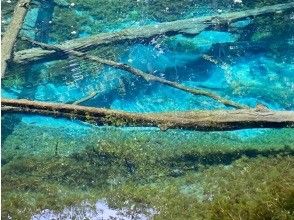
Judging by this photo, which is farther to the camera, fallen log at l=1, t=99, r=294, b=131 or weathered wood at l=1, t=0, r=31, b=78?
weathered wood at l=1, t=0, r=31, b=78

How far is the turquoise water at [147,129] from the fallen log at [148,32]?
2.9 inches

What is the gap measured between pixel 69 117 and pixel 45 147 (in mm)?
437

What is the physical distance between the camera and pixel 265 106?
221 inches

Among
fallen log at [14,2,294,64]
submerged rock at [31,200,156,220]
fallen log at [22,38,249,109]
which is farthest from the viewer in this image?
fallen log at [14,2,294,64]

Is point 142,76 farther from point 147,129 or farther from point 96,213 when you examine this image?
point 96,213

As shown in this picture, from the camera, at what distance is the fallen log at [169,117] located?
5.36 metres

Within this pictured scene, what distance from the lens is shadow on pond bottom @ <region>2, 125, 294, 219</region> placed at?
16.2 feet

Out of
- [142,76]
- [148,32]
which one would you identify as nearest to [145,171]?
[142,76]

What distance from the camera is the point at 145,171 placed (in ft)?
17.3

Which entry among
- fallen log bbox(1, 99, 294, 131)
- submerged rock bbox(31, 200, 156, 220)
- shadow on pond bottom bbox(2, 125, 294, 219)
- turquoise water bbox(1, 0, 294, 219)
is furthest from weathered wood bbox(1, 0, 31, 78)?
submerged rock bbox(31, 200, 156, 220)

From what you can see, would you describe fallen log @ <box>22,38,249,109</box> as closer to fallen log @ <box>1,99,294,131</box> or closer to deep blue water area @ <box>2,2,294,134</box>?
deep blue water area @ <box>2,2,294,134</box>

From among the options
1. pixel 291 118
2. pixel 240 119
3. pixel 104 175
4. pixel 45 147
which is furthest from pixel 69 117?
pixel 291 118

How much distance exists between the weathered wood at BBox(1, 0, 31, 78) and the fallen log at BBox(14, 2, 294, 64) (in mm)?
127

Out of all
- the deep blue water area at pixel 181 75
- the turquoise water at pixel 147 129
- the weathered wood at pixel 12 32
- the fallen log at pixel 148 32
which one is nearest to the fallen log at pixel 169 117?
the turquoise water at pixel 147 129
